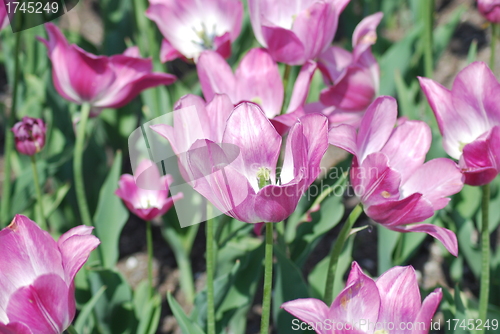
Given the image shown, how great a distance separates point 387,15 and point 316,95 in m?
0.86

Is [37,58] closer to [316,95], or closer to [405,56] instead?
[316,95]

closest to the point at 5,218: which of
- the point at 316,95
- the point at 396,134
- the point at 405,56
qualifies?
the point at 316,95

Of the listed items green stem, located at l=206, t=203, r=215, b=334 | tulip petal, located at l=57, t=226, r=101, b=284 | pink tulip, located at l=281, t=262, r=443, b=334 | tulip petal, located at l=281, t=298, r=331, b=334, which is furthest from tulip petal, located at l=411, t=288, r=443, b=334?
tulip petal, located at l=57, t=226, r=101, b=284

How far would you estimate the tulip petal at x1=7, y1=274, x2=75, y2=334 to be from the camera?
2.45 ft

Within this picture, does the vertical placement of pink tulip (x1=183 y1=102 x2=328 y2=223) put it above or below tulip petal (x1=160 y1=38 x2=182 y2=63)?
below

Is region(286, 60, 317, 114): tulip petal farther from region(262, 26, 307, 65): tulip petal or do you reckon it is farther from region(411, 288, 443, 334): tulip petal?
region(411, 288, 443, 334): tulip petal

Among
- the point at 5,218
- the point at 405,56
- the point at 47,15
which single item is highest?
the point at 47,15

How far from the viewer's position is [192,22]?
1320 millimetres

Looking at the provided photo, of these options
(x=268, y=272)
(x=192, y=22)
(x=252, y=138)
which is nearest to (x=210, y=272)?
(x=268, y=272)

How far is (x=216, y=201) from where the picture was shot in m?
0.77

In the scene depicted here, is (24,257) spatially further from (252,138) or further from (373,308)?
(373,308)

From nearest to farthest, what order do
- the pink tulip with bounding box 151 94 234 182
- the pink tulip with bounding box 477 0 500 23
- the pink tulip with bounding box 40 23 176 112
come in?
the pink tulip with bounding box 151 94 234 182, the pink tulip with bounding box 40 23 176 112, the pink tulip with bounding box 477 0 500 23

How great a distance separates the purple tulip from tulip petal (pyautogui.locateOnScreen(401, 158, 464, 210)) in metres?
0.52

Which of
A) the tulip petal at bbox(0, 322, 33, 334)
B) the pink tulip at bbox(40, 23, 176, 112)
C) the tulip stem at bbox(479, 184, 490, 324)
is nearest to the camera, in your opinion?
the tulip petal at bbox(0, 322, 33, 334)
